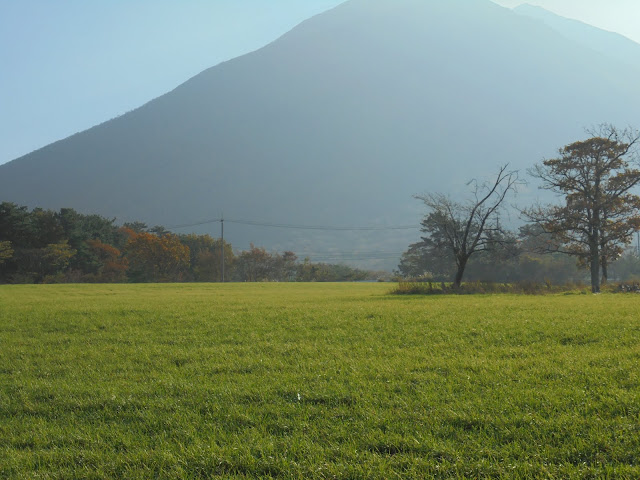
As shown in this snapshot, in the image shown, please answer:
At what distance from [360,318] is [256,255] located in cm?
8781

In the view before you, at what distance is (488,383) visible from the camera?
7.58 m

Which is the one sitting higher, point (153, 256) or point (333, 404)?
point (153, 256)

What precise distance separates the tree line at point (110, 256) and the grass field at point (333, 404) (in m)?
59.4

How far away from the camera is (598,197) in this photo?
36781 mm

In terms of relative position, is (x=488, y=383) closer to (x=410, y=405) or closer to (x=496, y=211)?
(x=410, y=405)

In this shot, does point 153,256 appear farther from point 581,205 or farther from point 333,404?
point 333,404

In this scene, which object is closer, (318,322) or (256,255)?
(318,322)

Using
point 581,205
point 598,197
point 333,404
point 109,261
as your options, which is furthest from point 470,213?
point 109,261

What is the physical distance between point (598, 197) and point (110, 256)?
69.2 meters

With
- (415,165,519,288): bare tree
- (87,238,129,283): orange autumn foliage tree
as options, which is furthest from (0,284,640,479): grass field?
(87,238,129,283): orange autumn foliage tree

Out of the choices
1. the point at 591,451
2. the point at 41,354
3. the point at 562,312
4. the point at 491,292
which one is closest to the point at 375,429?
the point at 591,451

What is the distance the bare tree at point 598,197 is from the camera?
3706 cm

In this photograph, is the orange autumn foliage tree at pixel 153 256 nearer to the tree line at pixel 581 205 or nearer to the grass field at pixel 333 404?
the tree line at pixel 581 205

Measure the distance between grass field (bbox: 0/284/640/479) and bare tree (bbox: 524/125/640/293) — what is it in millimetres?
26981
